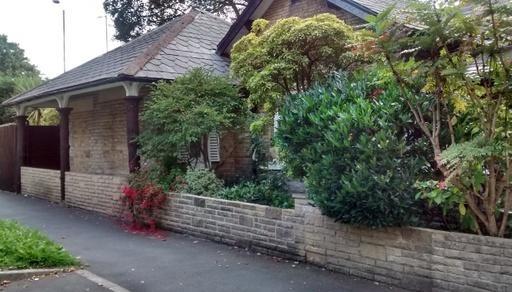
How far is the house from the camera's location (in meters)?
10.3

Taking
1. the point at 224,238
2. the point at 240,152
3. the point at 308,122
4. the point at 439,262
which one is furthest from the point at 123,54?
the point at 439,262

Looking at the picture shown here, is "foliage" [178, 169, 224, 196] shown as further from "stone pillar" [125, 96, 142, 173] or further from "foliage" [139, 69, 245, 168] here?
"stone pillar" [125, 96, 142, 173]

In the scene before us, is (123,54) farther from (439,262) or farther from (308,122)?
(439,262)

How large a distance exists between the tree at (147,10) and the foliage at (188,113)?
56.8 feet

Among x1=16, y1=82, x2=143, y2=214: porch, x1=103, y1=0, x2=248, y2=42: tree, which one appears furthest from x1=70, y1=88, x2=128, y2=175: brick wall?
x1=103, y1=0, x2=248, y2=42: tree

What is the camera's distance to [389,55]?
16.4 feet

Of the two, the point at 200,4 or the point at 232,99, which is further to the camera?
the point at 200,4

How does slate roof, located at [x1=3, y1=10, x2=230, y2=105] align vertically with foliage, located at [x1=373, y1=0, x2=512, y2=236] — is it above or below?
above

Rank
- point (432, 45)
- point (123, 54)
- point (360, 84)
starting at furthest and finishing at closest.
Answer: point (123, 54) < point (360, 84) < point (432, 45)

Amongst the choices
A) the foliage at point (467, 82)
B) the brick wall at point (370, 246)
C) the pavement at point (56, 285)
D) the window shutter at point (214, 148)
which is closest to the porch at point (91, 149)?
the window shutter at point (214, 148)

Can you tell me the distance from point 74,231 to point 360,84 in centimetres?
605

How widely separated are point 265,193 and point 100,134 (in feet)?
25.4

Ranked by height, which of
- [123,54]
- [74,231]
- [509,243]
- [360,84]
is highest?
[123,54]

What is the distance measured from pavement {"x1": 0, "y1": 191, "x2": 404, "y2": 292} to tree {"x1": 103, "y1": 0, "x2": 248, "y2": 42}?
745 inches
